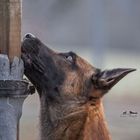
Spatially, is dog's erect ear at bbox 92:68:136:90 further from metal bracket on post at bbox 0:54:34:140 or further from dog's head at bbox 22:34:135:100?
metal bracket on post at bbox 0:54:34:140

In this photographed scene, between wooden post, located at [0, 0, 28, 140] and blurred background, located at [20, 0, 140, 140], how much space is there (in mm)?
5497

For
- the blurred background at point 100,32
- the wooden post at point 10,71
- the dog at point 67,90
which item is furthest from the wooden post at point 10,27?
the blurred background at point 100,32

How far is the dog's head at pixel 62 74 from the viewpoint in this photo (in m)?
6.36

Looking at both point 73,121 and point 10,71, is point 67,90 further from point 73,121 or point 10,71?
point 10,71

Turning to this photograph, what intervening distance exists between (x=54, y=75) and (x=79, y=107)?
1.10 ft

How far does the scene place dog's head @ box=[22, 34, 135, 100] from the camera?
20.9ft

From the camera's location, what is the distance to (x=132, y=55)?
619 inches

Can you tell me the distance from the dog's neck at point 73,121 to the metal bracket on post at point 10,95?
118 centimetres

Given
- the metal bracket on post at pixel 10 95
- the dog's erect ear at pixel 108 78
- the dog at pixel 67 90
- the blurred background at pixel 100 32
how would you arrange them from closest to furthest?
the metal bracket on post at pixel 10 95
the dog's erect ear at pixel 108 78
the dog at pixel 67 90
the blurred background at pixel 100 32

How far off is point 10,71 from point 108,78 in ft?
4.25

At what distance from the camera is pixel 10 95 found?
521cm

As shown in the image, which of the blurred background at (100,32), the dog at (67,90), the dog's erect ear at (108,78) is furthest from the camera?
the blurred background at (100,32)

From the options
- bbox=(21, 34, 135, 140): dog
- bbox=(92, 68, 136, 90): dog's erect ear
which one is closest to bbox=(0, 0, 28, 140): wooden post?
bbox=(21, 34, 135, 140): dog

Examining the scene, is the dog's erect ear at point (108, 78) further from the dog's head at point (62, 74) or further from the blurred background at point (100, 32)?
the blurred background at point (100, 32)
